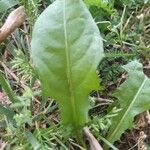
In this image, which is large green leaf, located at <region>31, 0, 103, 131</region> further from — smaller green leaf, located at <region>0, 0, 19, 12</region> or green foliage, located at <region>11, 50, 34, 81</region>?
smaller green leaf, located at <region>0, 0, 19, 12</region>

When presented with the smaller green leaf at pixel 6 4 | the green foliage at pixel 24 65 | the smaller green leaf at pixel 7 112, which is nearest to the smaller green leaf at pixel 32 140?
the smaller green leaf at pixel 7 112

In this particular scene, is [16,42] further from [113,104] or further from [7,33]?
[113,104]

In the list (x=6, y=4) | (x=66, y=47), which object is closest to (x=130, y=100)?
(x=66, y=47)

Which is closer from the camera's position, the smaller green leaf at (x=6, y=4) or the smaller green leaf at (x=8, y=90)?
the smaller green leaf at (x=8, y=90)

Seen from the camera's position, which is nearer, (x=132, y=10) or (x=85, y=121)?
(x=85, y=121)

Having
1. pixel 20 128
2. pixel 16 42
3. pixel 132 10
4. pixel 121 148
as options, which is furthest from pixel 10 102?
pixel 132 10

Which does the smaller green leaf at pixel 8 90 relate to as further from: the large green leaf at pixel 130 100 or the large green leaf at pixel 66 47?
the large green leaf at pixel 130 100
